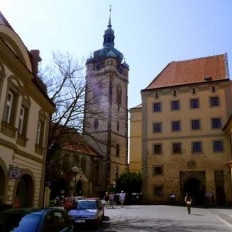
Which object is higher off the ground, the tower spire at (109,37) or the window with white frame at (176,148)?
the tower spire at (109,37)

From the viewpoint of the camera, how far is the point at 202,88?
44.8 m

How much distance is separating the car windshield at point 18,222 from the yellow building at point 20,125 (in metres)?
6.08

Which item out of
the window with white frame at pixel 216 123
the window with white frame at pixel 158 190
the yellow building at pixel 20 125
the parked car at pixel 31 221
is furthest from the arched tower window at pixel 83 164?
the parked car at pixel 31 221

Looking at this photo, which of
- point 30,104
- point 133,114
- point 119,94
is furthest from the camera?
point 119,94

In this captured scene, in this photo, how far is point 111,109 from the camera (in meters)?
73.2

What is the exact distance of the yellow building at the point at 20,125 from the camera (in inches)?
574

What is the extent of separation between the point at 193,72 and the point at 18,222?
4445 centimetres

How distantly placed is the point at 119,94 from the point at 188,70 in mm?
33907

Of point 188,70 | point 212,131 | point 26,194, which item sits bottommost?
point 26,194

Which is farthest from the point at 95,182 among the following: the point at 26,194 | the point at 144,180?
the point at 26,194

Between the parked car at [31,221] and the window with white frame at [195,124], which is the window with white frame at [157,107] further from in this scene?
the parked car at [31,221]

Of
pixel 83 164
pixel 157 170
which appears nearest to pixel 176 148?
pixel 157 170

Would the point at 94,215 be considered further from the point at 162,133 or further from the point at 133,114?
the point at 133,114

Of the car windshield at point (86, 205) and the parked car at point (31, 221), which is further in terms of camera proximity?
the car windshield at point (86, 205)
